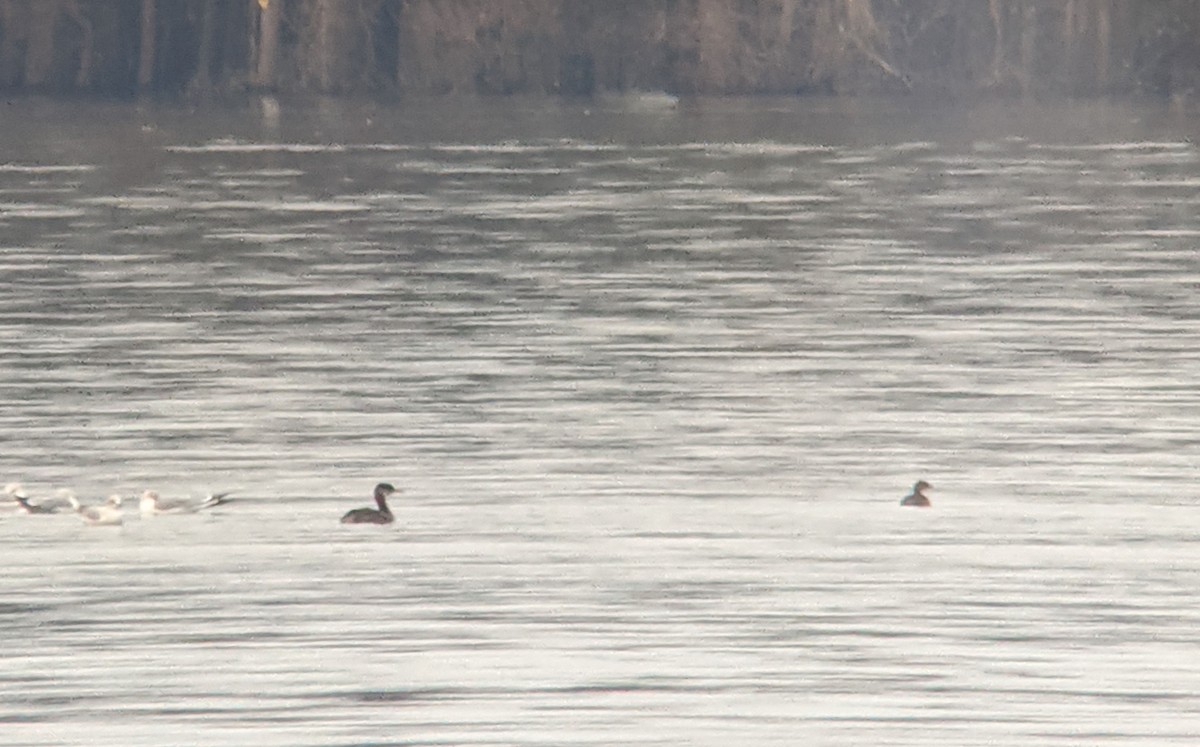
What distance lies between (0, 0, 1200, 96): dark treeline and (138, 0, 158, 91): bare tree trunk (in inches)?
2.1

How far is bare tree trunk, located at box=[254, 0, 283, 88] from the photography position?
122 meters

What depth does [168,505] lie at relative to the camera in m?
20.8

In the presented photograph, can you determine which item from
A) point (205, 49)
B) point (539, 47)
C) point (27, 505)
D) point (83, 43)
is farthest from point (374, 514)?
point (539, 47)

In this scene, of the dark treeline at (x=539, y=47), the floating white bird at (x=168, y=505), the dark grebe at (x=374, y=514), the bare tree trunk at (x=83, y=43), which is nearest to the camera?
the dark grebe at (x=374, y=514)

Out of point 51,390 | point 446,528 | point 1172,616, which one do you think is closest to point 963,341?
point 51,390

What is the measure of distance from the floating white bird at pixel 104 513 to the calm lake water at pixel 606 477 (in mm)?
103

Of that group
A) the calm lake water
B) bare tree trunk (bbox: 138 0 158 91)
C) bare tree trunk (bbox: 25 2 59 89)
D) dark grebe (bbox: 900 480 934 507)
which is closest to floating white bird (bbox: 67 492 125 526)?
the calm lake water

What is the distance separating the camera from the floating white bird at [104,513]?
20.2 metres

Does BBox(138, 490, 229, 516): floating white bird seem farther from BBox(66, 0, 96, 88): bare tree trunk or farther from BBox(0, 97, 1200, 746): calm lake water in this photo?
BBox(66, 0, 96, 88): bare tree trunk

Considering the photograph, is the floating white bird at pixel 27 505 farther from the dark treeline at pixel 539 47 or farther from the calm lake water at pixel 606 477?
the dark treeline at pixel 539 47

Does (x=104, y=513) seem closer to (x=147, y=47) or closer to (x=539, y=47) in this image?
(x=147, y=47)

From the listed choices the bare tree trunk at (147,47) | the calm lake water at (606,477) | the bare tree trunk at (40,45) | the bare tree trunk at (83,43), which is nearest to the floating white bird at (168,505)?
the calm lake water at (606,477)

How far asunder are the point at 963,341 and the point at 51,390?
8.73 meters

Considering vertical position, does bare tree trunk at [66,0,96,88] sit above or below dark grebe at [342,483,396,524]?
below
